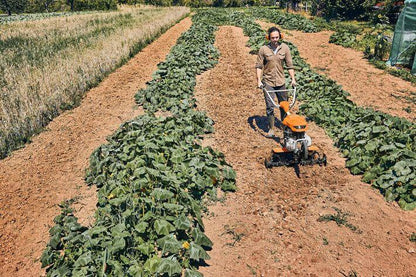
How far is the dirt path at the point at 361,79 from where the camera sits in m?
8.50

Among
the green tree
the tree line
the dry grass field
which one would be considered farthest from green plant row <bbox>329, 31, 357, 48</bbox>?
the green tree

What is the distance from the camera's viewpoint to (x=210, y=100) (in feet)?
31.2

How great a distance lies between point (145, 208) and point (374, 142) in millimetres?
4190

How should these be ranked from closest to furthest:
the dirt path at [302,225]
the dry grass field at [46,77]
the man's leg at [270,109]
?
the dirt path at [302,225] < the man's leg at [270,109] < the dry grass field at [46,77]

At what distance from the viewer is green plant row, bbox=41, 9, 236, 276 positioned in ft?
11.3

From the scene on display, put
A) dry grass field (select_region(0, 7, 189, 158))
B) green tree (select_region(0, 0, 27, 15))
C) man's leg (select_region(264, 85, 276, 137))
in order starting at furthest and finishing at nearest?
green tree (select_region(0, 0, 27, 15)) → dry grass field (select_region(0, 7, 189, 158)) → man's leg (select_region(264, 85, 276, 137))

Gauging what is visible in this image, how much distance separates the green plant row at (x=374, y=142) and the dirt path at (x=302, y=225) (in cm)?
20

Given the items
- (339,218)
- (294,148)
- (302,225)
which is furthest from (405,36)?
(302,225)

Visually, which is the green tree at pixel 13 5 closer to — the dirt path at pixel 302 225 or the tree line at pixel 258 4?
the tree line at pixel 258 4

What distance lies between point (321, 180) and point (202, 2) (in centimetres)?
6572

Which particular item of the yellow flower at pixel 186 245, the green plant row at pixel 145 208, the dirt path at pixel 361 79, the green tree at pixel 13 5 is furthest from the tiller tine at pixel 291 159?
the green tree at pixel 13 5

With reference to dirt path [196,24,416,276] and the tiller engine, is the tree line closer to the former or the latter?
the tiller engine

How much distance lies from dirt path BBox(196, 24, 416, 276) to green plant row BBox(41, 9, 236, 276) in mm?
376

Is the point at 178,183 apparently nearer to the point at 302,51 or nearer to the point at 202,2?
the point at 302,51
